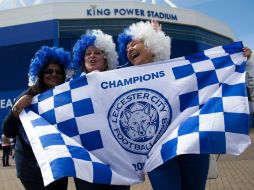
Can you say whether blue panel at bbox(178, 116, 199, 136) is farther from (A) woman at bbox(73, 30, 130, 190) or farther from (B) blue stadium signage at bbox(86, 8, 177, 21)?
(B) blue stadium signage at bbox(86, 8, 177, 21)

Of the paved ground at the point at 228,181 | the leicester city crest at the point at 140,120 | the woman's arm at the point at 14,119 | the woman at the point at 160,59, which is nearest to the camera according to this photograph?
the woman at the point at 160,59

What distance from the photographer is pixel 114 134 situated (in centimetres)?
337

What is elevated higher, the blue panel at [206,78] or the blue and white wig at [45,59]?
the blue and white wig at [45,59]

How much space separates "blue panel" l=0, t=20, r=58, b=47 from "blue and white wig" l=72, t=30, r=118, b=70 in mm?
28826

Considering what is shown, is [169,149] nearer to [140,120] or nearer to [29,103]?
[140,120]

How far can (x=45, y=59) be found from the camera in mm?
3707

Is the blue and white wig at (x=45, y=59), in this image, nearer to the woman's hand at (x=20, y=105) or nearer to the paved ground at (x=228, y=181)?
the woman's hand at (x=20, y=105)

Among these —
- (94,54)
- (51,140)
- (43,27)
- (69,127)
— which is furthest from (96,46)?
(43,27)

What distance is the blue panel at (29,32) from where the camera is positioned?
1259 inches

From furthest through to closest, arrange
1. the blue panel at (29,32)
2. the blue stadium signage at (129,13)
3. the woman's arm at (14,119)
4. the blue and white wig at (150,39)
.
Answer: the blue stadium signage at (129,13) → the blue panel at (29,32) → the woman's arm at (14,119) → the blue and white wig at (150,39)

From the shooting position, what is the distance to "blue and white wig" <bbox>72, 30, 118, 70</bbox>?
3727mm

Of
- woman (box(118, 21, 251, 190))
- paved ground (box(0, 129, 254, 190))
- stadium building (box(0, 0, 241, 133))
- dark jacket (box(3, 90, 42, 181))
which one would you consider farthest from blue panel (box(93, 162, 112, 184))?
stadium building (box(0, 0, 241, 133))

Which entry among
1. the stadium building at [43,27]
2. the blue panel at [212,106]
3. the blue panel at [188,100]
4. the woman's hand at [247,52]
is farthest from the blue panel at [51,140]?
the stadium building at [43,27]

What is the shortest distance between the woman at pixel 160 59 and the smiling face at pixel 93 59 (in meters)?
0.20
